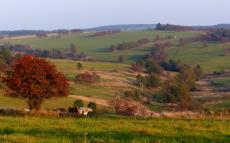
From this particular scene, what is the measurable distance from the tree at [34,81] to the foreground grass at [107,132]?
1561 centimetres

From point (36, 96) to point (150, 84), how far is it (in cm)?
8897

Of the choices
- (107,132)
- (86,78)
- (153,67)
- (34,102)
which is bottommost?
(153,67)

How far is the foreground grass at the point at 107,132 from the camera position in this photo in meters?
14.7

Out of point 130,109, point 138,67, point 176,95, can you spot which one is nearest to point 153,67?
point 138,67

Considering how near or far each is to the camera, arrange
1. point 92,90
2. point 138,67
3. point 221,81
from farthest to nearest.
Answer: point 138,67
point 221,81
point 92,90

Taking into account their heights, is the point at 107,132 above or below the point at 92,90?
above

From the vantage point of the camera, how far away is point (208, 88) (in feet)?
398

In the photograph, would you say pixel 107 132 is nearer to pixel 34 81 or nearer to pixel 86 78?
pixel 34 81

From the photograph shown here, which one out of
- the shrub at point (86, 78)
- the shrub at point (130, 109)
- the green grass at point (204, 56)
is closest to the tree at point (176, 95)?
the shrub at point (86, 78)

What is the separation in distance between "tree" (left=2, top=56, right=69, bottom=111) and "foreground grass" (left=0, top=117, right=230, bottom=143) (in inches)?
615

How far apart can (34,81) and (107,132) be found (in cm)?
2145

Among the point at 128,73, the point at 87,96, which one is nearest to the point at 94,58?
the point at 128,73

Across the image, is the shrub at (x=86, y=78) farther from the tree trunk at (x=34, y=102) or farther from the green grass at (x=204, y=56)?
the tree trunk at (x=34, y=102)

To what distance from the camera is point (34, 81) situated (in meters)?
37.4
